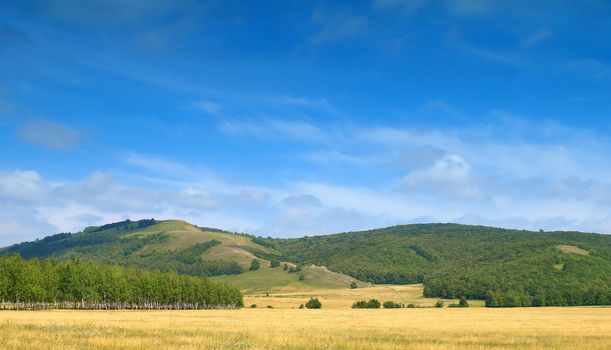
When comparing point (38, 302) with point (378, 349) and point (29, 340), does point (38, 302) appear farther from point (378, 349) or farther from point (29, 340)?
point (378, 349)

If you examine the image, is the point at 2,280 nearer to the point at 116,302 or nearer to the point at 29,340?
the point at 116,302

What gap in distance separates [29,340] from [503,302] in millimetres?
187945

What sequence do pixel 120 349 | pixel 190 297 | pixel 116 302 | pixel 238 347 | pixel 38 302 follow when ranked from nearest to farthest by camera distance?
pixel 120 349, pixel 238 347, pixel 38 302, pixel 116 302, pixel 190 297

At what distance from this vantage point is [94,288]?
132750mm

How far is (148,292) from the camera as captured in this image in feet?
493

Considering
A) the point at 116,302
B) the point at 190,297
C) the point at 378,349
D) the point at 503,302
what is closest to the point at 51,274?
the point at 116,302

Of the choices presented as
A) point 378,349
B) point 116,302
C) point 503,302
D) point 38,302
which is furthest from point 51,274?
point 503,302

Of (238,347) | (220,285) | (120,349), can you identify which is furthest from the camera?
(220,285)

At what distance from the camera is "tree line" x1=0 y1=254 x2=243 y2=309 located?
4575 inches

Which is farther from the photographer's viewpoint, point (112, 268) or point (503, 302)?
point (503, 302)

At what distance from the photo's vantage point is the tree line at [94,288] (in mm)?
116194

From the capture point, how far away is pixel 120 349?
26141mm

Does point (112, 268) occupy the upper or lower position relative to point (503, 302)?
upper

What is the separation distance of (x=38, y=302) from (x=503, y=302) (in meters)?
145
